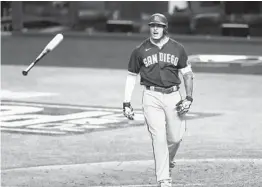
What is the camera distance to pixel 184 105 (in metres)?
8.86

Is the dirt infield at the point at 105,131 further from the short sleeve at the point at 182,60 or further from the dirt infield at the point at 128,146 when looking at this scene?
the short sleeve at the point at 182,60

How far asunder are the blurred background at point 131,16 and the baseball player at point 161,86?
16058mm

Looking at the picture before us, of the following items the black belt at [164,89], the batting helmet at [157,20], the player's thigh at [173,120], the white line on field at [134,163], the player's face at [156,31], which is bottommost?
the white line on field at [134,163]

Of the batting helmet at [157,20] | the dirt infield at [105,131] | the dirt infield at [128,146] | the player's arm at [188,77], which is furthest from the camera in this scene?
the dirt infield at [105,131]

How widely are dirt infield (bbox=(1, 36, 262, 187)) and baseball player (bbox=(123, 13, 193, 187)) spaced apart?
65 cm

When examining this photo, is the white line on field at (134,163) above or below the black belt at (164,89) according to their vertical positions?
below

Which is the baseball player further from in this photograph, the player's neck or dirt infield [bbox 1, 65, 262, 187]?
dirt infield [bbox 1, 65, 262, 187]

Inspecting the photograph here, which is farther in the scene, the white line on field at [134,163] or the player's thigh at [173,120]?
the white line on field at [134,163]

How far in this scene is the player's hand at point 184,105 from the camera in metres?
8.85

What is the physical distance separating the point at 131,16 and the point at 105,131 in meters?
12.9

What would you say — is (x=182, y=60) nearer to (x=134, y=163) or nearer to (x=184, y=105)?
(x=184, y=105)

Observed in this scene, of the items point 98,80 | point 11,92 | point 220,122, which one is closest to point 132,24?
point 98,80

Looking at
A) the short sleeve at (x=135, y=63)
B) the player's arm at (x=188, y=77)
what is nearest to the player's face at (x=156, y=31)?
the short sleeve at (x=135, y=63)

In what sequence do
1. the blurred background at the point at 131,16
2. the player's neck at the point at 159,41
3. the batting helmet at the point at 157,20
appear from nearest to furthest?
the batting helmet at the point at 157,20 → the player's neck at the point at 159,41 → the blurred background at the point at 131,16
